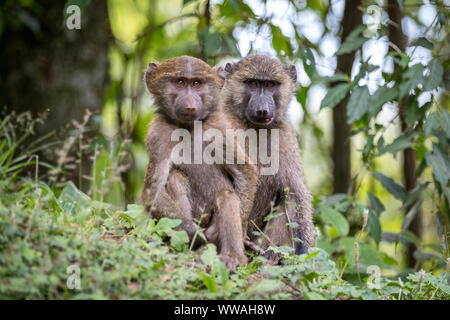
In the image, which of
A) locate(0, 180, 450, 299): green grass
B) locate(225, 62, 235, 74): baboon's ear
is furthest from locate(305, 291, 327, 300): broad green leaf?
locate(225, 62, 235, 74): baboon's ear

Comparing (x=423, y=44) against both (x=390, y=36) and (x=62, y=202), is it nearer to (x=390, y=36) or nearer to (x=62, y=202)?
(x=390, y=36)

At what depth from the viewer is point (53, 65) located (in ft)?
26.5

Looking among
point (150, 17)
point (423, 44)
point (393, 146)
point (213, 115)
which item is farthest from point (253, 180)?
point (150, 17)

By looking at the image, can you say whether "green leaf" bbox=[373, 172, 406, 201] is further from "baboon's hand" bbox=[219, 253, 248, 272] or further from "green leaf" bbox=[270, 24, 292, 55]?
"baboon's hand" bbox=[219, 253, 248, 272]

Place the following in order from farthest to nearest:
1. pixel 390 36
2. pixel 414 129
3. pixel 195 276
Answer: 1. pixel 390 36
2. pixel 414 129
3. pixel 195 276

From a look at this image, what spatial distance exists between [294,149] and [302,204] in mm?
574

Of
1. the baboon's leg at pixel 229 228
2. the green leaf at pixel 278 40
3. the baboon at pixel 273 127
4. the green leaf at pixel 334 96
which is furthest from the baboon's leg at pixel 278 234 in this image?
the green leaf at pixel 278 40

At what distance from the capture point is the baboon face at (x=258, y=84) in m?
5.68

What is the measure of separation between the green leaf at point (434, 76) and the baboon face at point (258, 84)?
1384 mm

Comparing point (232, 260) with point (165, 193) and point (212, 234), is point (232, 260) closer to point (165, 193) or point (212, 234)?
point (212, 234)

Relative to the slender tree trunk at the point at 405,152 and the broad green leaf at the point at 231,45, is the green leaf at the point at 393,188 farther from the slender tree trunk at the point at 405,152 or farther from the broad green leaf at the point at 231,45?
the broad green leaf at the point at 231,45

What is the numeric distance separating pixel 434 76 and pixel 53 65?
17.4 feet

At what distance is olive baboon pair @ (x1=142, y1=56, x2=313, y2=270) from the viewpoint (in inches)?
180

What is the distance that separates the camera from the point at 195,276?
3.64 m
